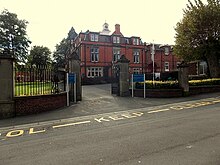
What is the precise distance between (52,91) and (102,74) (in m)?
26.8

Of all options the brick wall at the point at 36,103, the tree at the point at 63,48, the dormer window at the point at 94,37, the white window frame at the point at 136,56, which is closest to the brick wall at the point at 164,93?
the brick wall at the point at 36,103

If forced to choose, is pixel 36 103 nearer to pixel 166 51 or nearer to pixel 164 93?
pixel 164 93

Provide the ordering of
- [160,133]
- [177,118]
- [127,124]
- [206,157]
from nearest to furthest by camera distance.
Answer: [206,157], [160,133], [127,124], [177,118]

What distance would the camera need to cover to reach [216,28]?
22.1 metres

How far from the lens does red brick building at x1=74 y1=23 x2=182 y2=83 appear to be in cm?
3688

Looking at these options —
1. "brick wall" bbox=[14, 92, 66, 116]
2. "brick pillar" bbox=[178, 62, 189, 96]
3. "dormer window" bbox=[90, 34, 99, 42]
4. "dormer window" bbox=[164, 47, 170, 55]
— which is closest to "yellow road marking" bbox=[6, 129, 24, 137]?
"brick wall" bbox=[14, 92, 66, 116]

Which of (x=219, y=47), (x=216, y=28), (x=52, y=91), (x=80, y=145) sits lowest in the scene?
(x=80, y=145)

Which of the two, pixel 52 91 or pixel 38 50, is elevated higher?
pixel 38 50

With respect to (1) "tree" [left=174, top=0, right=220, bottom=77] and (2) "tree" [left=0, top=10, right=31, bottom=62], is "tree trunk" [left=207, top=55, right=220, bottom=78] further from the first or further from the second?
(2) "tree" [left=0, top=10, right=31, bottom=62]

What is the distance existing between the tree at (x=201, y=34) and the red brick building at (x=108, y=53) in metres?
16.2

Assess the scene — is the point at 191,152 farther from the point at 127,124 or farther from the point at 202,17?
the point at 202,17

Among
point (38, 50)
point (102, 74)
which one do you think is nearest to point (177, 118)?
point (102, 74)

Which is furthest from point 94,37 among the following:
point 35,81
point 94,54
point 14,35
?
point 35,81

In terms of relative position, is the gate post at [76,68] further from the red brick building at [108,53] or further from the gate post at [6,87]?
the red brick building at [108,53]
